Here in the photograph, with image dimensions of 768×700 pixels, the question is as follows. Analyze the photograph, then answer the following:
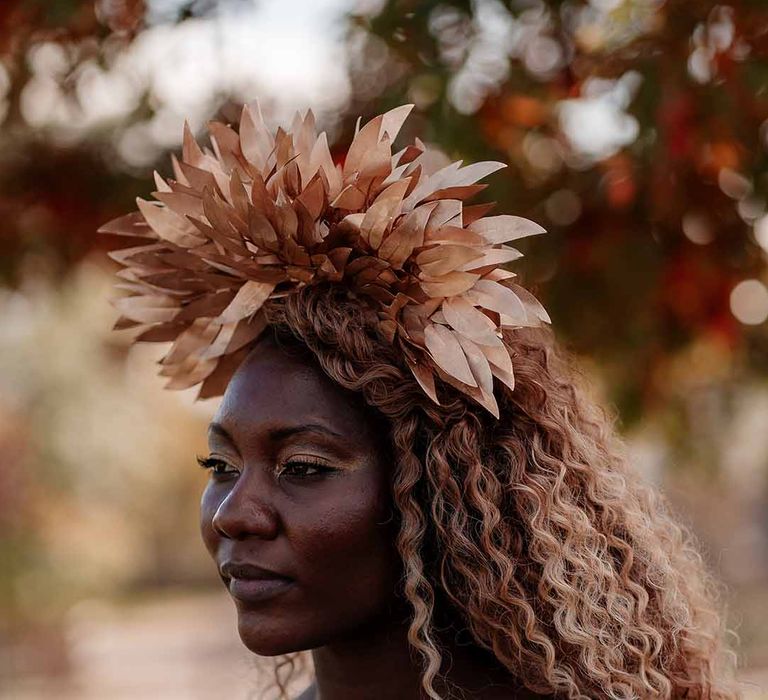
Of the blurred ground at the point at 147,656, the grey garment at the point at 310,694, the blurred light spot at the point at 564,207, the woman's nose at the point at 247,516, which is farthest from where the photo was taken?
the blurred ground at the point at 147,656

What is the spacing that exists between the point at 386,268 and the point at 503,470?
42 cm

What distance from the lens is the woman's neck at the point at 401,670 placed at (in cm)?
210

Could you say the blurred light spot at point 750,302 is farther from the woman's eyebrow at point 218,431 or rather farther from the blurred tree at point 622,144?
the woman's eyebrow at point 218,431

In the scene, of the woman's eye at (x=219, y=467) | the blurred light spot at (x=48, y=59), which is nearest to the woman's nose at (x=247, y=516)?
the woman's eye at (x=219, y=467)

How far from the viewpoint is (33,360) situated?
49.5 feet

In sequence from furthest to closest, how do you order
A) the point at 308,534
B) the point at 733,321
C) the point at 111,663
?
the point at 111,663 < the point at 733,321 < the point at 308,534

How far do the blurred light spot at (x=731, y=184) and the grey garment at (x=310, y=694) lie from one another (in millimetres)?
2093

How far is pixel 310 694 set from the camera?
94.1 inches

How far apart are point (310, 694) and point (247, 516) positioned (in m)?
0.61

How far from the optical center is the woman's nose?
196 cm

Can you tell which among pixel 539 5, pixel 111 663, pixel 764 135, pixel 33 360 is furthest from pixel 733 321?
pixel 111 663

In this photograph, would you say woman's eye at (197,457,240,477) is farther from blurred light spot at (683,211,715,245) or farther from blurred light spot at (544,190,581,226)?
blurred light spot at (683,211,715,245)

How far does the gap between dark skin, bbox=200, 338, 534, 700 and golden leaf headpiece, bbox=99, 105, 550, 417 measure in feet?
0.50

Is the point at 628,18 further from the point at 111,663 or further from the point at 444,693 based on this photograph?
the point at 111,663
